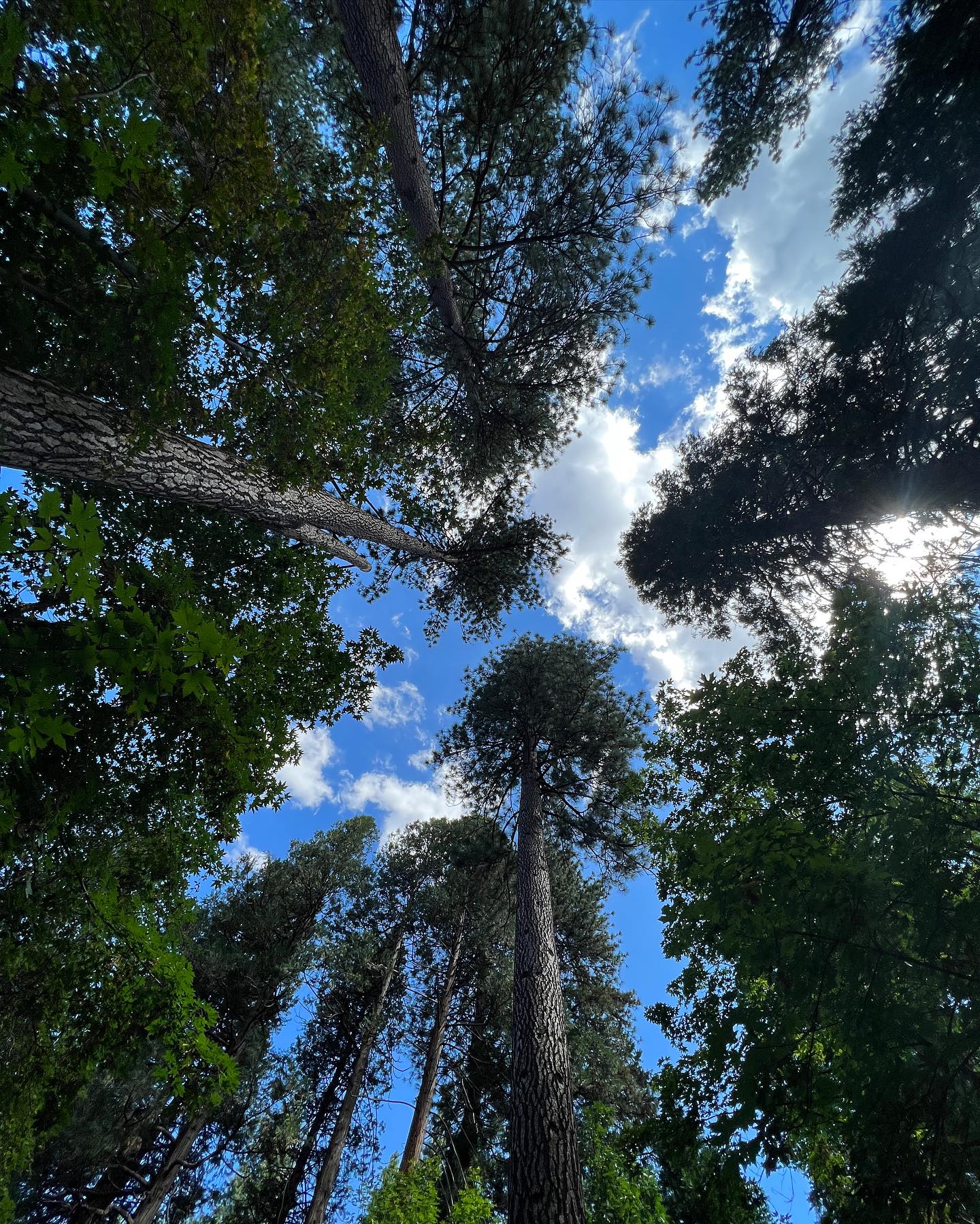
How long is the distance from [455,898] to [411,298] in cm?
1248

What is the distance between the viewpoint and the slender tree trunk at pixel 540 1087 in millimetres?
4043

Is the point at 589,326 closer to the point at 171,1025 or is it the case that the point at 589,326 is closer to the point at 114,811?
the point at 114,811

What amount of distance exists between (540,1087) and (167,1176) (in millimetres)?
7682

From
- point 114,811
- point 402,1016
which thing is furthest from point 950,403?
point 402,1016

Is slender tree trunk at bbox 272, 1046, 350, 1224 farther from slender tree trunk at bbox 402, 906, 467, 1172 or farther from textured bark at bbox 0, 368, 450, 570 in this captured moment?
textured bark at bbox 0, 368, 450, 570

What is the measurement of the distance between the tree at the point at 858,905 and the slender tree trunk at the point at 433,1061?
302 inches

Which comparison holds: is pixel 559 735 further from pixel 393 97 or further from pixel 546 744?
pixel 393 97

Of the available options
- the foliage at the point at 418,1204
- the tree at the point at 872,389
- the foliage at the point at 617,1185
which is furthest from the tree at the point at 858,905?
the foliage at the point at 418,1204

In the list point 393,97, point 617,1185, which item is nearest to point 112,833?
point 617,1185

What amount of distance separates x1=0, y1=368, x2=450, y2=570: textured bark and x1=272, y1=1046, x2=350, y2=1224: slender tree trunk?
12.7 meters

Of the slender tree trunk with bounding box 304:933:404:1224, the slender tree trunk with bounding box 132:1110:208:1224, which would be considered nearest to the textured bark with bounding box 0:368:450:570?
the slender tree trunk with bounding box 132:1110:208:1224

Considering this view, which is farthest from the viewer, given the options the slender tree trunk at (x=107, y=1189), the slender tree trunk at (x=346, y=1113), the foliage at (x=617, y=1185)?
the slender tree trunk at (x=346, y=1113)

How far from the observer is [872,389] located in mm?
7137

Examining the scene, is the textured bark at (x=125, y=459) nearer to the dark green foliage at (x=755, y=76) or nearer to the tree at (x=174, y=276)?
the tree at (x=174, y=276)
